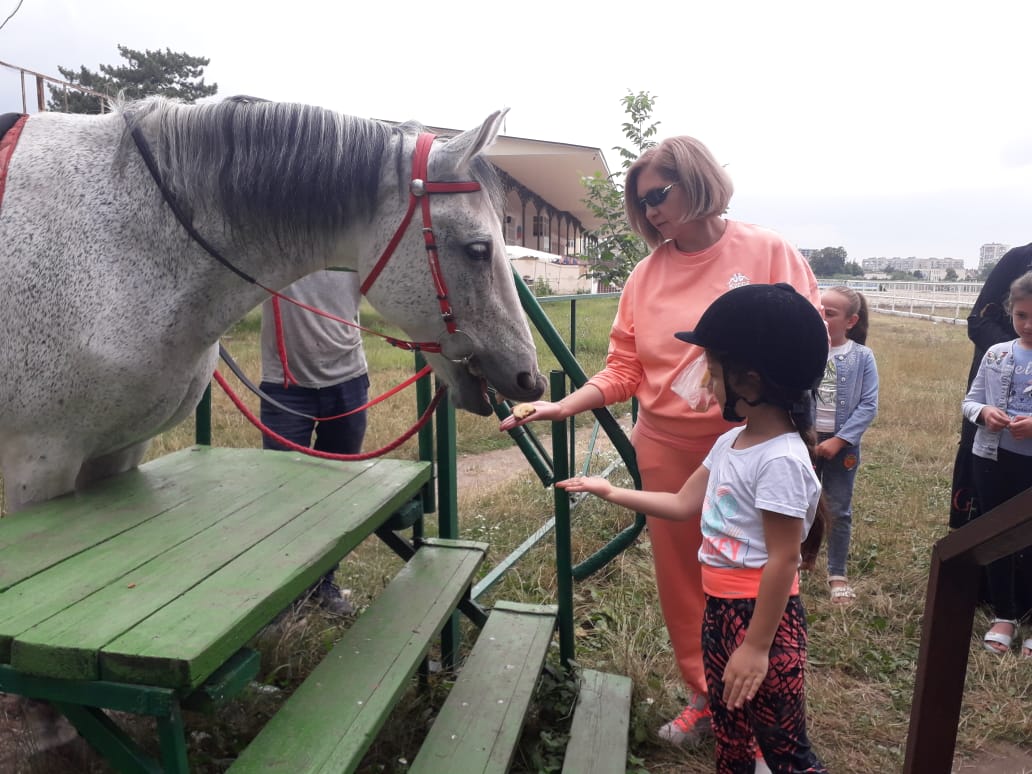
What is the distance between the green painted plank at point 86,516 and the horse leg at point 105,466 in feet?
0.14

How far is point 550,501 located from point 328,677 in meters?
3.02

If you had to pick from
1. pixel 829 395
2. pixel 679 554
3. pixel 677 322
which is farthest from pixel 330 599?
pixel 829 395

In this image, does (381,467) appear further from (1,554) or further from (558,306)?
(558,306)

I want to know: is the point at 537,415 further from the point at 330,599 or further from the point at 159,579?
the point at 330,599

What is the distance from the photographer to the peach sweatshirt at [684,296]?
6.77 ft

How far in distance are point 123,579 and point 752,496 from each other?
4.49ft

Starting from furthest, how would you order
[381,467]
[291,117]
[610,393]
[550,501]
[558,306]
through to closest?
1. [558,306]
2. [550,501]
3. [381,467]
4. [610,393]
5. [291,117]

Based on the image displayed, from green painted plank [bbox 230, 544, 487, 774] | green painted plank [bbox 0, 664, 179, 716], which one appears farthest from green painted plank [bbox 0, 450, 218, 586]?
green painted plank [bbox 230, 544, 487, 774]

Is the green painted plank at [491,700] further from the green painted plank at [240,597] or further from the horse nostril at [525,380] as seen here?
the horse nostril at [525,380]

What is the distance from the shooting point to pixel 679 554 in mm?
2227

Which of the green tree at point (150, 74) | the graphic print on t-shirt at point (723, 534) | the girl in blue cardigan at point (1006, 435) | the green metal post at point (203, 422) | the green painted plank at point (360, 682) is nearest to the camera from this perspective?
the green painted plank at point (360, 682)

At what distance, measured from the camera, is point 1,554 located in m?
1.46

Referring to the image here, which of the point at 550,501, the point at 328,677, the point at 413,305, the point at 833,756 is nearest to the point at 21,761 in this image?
the point at 328,677

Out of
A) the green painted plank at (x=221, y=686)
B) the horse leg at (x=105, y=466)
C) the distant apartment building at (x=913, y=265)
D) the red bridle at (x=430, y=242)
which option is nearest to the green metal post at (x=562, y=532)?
the red bridle at (x=430, y=242)
